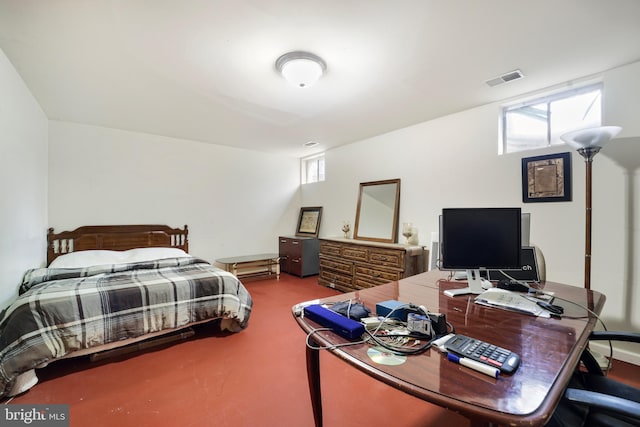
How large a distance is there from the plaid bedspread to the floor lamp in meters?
3.16

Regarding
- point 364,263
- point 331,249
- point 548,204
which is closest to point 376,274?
point 364,263

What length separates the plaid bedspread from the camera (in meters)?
1.92

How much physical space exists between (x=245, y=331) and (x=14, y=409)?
5.36ft

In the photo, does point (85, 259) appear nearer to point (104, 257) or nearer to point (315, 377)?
point (104, 257)

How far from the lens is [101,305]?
223 cm

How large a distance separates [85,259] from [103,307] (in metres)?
1.40

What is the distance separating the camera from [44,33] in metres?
1.93

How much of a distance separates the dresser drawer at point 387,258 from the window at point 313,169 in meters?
2.46

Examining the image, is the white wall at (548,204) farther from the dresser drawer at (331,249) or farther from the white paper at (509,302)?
the white paper at (509,302)

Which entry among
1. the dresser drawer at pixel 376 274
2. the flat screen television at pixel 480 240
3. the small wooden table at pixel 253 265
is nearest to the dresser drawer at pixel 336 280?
the dresser drawer at pixel 376 274

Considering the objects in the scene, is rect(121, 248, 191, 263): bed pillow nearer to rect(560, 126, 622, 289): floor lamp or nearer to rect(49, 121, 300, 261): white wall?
rect(49, 121, 300, 261): white wall

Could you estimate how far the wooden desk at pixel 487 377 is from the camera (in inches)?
26.5

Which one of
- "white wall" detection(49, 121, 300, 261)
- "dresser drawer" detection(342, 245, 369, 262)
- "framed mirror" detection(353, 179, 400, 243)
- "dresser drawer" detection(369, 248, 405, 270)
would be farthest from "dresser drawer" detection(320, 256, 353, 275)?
"white wall" detection(49, 121, 300, 261)

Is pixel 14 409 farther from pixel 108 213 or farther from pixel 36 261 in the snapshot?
pixel 108 213
